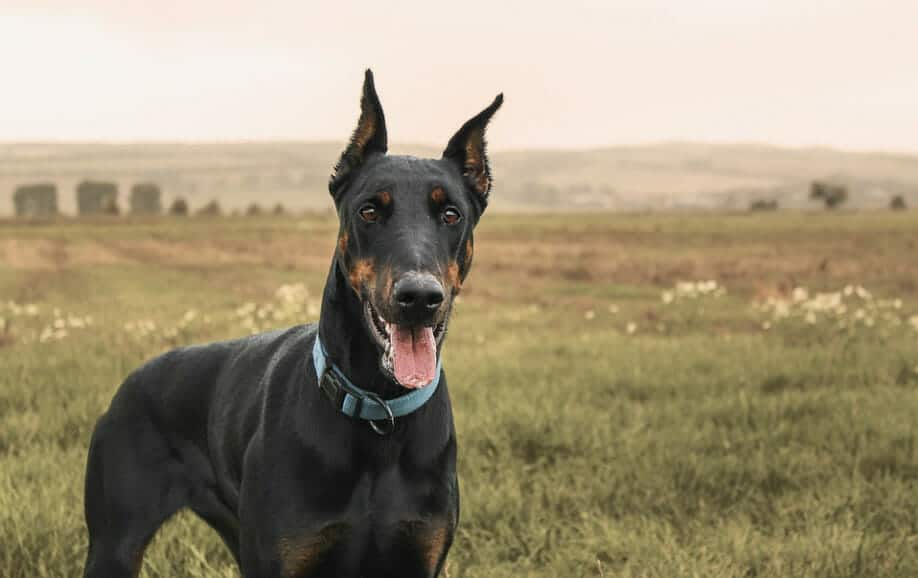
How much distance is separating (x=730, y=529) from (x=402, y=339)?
2.81 meters

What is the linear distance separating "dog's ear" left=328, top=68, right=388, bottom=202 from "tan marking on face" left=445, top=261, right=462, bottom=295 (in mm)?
569

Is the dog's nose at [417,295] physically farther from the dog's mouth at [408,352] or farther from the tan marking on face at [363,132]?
the tan marking on face at [363,132]

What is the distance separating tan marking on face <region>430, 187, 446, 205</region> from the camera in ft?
10.4

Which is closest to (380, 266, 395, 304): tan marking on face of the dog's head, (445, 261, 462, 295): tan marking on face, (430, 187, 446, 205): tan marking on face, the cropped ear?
the dog's head

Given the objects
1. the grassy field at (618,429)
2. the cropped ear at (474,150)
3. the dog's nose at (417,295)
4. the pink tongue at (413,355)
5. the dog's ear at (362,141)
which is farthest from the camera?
the grassy field at (618,429)

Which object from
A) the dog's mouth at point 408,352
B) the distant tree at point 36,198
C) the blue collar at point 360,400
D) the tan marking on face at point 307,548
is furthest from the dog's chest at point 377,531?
the distant tree at point 36,198

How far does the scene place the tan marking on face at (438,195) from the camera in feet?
10.4

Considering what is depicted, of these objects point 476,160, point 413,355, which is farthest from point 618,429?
point 413,355

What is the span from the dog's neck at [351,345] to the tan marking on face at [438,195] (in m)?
0.41

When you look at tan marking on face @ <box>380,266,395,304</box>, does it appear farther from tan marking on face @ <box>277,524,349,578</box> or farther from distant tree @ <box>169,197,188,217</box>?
distant tree @ <box>169,197,188,217</box>

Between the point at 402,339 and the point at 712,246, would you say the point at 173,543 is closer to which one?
the point at 402,339

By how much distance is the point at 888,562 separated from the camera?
455 centimetres

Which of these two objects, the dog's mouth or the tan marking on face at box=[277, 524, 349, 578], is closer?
the dog's mouth

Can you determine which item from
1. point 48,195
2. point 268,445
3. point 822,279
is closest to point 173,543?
point 268,445
